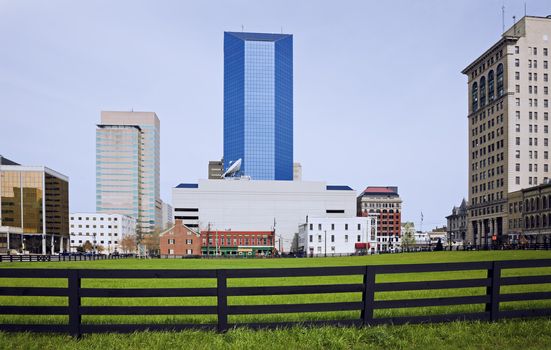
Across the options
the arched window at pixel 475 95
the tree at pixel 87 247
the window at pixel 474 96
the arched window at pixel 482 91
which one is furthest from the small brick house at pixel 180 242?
the window at pixel 474 96

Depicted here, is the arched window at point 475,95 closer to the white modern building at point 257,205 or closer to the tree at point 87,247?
the white modern building at point 257,205

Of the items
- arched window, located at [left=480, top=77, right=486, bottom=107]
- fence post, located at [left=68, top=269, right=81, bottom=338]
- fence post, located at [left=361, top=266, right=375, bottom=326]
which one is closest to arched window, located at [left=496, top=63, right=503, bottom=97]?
arched window, located at [left=480, top=77, right=486, bottom=107]

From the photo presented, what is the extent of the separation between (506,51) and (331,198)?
87.1 meters

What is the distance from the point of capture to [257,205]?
569ft

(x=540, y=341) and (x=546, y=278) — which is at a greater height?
(x=546, y=278)

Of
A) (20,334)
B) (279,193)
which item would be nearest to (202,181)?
(279,193)

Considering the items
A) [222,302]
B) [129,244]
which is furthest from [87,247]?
[222,302]

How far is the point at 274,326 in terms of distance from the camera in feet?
31.0

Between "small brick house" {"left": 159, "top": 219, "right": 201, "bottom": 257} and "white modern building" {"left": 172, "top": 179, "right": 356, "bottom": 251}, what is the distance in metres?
29.2

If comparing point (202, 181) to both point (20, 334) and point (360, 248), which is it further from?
point (20, 334)

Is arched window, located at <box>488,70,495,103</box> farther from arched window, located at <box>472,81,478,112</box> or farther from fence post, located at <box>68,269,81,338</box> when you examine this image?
fence post, located at <box>68,269,81,338</box>

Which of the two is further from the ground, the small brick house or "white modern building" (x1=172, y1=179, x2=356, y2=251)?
"white modern building" (x1=172, y1=179, x2=356, y2=251)

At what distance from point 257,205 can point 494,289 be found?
539 ft

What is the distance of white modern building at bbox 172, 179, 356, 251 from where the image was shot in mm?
170750
